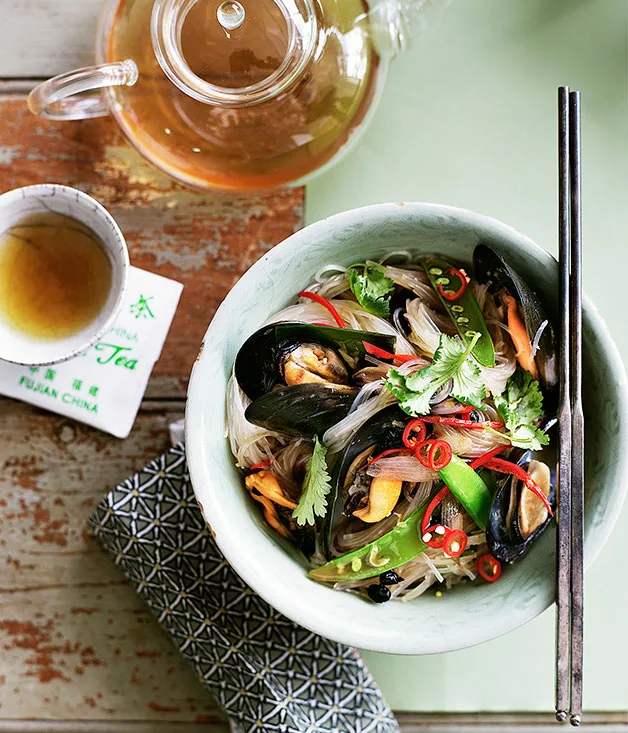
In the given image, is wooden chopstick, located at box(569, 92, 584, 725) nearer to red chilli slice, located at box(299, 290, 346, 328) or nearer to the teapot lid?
red chilli slice, located at box(299, 290, 346, 328)

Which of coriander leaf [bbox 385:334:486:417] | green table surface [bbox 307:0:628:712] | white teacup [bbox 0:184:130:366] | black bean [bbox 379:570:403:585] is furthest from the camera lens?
green table surface [bbox 307:0:628:712]

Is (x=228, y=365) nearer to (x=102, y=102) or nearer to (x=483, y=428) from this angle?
(x=483, y=428)

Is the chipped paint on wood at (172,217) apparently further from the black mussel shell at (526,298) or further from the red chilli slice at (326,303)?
the black mussel shell at (526,298)

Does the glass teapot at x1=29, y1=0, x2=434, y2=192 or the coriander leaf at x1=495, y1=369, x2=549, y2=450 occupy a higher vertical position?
the glass teapot at x1=29, y1=0, x2=434, y2=192

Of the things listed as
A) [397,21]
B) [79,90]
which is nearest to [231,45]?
[79,90]

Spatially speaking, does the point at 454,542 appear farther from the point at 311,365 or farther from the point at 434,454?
the point at 311,365

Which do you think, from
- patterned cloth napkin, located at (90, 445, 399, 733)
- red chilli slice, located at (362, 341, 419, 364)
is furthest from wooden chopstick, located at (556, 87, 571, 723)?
patterned cloth napkin, located at (90, 445, 399, 733)
